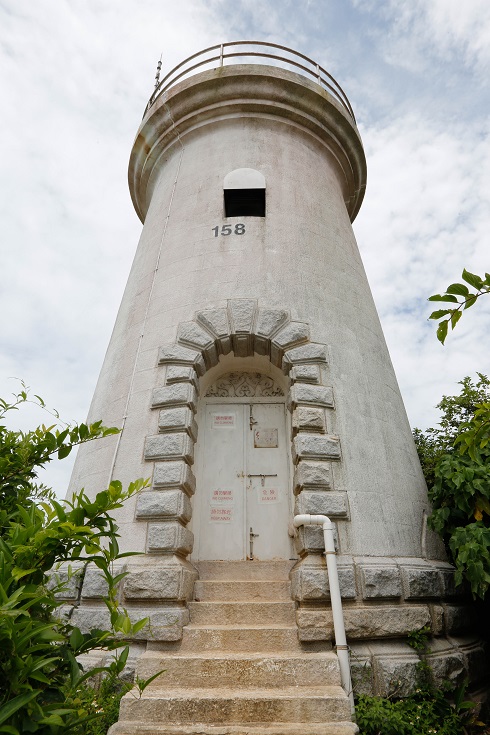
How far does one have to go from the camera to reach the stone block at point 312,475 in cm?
537

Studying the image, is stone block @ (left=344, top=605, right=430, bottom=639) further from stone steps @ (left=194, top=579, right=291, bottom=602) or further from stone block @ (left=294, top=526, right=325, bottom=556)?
stone steps @ (left=194, top=579, right=291, bottom=602)

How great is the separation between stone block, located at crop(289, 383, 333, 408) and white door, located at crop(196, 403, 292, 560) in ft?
2.29

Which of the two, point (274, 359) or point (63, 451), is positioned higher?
point (274, 359)

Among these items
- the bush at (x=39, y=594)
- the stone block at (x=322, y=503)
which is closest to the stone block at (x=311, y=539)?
the stone block at (x=322, y=503)

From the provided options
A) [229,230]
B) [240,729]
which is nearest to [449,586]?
[240,729]

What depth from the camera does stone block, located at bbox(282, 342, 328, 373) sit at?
6.21m

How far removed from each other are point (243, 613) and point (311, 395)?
2542 millimetres

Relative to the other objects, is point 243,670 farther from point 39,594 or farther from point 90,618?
point 39,594

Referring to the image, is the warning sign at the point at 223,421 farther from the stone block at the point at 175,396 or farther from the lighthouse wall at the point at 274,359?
the stone block at the point at 175,396

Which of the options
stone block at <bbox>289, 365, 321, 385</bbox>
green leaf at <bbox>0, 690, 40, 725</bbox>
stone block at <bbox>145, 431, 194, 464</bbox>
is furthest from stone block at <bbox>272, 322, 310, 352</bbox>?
green leaf at <bbox>0, 690, 40, 725</bbox>

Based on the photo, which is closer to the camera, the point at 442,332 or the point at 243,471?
the point at 442,332

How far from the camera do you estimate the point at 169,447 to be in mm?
5637

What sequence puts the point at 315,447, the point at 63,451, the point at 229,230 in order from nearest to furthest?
the point at 63,451 → the point at 315,447 → the point at 229,230

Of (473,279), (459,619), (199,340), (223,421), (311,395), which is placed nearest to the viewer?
(473,279)
